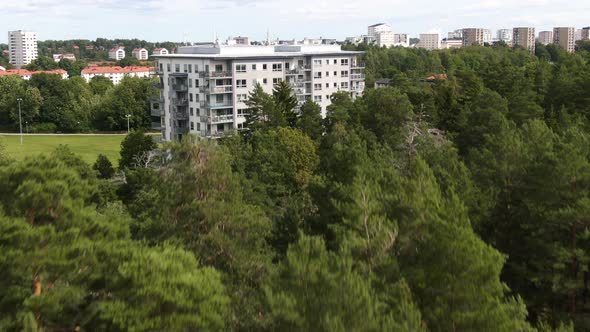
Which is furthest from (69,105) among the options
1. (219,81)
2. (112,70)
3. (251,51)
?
(112,70)

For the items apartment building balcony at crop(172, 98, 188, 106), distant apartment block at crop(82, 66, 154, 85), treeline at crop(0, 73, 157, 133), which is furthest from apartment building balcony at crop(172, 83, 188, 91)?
distant apartment block at crop(82, 66, 154, 85)

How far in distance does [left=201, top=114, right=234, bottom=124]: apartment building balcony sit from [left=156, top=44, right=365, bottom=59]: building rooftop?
4.87 metres

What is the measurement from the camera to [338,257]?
42.8 ft

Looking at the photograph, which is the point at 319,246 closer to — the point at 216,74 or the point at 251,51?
the point at 216,74

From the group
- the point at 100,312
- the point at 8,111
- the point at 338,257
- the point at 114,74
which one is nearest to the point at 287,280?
the point at 338,257

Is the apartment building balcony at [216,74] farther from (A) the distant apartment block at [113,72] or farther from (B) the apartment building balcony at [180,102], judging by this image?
(A) the distant apartment block at [113,72]

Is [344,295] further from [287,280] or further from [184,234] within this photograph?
[184,234]

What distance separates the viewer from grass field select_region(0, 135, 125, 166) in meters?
75.6

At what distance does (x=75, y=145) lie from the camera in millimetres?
84000

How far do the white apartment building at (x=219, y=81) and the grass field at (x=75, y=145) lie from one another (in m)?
13.3

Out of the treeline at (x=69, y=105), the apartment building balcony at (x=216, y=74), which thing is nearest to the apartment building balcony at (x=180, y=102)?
the apartment building balcony at (x=216, y=74)

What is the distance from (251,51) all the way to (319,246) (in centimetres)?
5085

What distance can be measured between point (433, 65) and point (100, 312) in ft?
361

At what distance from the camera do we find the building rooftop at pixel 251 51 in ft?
195
